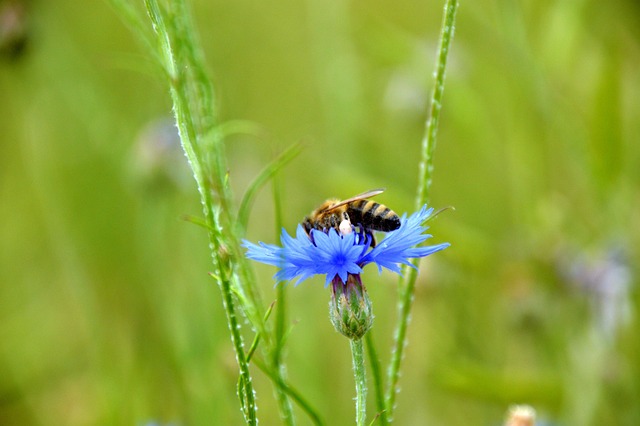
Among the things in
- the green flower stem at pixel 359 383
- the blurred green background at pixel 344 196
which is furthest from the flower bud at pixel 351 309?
the blurred green background at pixel 344 196

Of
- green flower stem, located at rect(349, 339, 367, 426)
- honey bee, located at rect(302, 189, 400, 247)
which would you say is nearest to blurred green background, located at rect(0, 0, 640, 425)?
honey bee, located at rect(302, 189, 400, 247)

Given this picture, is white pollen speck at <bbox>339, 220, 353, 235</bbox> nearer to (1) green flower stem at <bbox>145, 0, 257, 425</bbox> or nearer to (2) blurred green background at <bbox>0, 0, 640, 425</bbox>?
(1) green flower stem at <bbox>145, 0, 257, 425</bbox>

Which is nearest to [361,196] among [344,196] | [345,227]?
[345,227]

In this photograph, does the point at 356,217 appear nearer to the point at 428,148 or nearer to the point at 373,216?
the point at 373,216

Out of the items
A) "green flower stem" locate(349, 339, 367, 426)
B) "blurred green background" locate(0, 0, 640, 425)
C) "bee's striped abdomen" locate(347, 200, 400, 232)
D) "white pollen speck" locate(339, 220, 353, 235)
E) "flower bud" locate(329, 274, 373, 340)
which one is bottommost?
"green flower stem" locate(349, 339, 367, 426)

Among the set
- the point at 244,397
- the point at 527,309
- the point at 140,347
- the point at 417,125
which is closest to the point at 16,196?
the point at 140,347

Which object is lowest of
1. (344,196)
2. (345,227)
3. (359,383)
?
(359,383)

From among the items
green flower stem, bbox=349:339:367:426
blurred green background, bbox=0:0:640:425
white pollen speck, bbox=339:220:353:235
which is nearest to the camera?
green flower stem, bbox=349:339:367:426

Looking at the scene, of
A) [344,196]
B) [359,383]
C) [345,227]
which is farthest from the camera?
[344,196]
